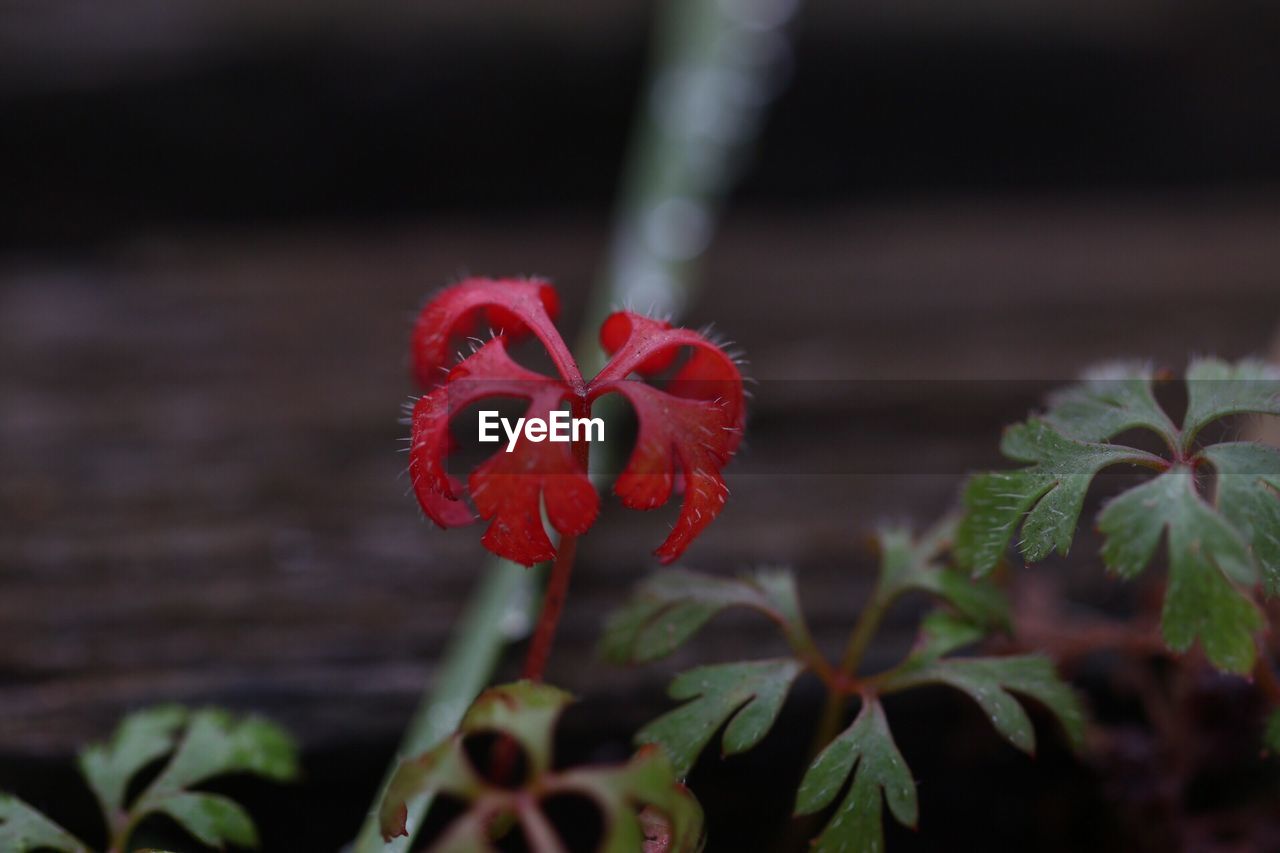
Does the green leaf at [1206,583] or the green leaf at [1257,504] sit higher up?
the green leaf at [1257,504]

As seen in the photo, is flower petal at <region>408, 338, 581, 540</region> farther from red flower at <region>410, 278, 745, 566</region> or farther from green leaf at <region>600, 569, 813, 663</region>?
green leaf at <region>600, 569, 813, 663</region>

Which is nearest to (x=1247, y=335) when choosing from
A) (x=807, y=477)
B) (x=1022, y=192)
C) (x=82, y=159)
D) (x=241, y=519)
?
(x=1022, y=192)

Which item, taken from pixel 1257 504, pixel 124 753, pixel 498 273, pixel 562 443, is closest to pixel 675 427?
Result: pixel 562 443

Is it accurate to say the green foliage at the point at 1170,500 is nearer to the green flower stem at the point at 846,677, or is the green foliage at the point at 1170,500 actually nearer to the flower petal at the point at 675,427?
the green flower stem at the point at 846,677

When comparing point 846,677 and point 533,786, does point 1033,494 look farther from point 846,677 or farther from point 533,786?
point 533,786

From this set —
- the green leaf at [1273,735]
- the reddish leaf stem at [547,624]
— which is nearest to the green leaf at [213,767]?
the reddish leaf stem at [547,624]

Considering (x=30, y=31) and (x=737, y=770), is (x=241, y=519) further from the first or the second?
(x=30, y=31)
